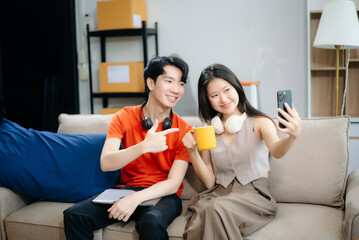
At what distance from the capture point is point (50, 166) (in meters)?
1.87

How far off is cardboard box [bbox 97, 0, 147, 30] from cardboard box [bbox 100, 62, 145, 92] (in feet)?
1.23

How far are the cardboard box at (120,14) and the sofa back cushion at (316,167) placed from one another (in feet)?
7.57

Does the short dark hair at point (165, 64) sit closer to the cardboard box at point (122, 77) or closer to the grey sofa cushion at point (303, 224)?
the grey sofa cushion at point (303, 224)

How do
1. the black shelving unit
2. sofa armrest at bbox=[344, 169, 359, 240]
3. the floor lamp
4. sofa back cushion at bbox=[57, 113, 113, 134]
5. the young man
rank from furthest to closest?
the black shelving unit, the floor lamp, sofa back cushion at bbox=[57, 113, 113, 134], the young man, sofa armrest at bbox=[344, 169, 359, 240]

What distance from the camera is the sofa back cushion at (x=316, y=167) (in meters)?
1.78

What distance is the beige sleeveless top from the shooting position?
171cm

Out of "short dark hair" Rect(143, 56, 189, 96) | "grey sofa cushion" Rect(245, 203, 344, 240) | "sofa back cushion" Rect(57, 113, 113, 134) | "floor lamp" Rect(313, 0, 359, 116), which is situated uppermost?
"floor lamp" Rect(313, 0, 359, 116)

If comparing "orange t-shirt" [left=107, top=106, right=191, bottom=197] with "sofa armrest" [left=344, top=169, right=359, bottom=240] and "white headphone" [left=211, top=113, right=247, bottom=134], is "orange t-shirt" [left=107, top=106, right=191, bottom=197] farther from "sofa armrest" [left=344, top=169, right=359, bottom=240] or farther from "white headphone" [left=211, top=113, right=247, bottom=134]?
"sofa armrest" [left=344, top=169, right=359, bottom=240]

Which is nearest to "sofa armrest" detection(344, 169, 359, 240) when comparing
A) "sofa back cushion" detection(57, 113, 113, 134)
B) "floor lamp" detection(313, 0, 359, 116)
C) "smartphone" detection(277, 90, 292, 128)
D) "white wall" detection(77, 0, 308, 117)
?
"smartphone" detection(277, 90, 292, 128)

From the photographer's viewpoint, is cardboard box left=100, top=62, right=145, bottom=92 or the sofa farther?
cardboard box left=100, top=62, right=145, bottom=92

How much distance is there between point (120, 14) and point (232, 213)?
2690mm

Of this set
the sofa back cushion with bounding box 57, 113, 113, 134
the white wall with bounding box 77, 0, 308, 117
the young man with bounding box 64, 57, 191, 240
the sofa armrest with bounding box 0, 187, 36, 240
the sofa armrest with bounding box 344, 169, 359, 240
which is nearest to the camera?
the sofa armrest with bounding box 344, 169, 359, 240

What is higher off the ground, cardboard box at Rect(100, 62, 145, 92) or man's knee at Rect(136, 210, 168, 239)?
cardboard box at Rect(100, 62, 145, 92)

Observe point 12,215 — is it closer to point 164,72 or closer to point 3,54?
point 164,72
